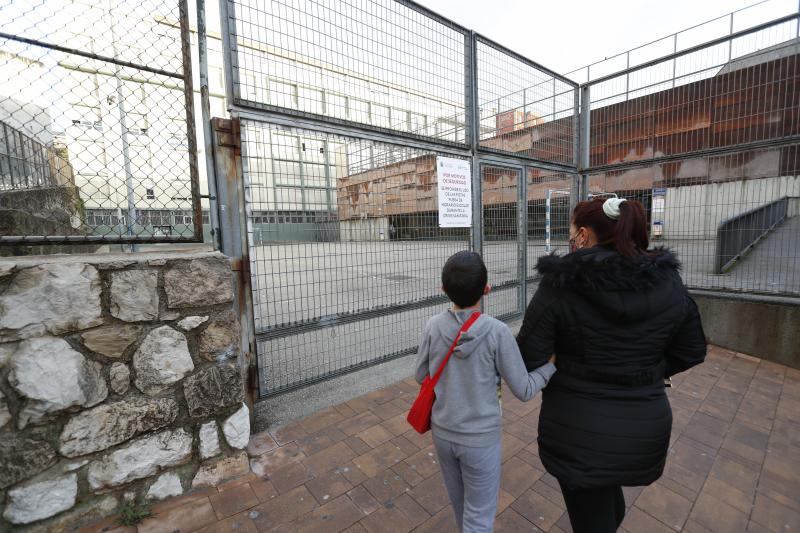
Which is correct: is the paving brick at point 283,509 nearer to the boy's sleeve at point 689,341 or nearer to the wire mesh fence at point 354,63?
the boy's sleeve at point 689,341

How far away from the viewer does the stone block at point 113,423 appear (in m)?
1.88

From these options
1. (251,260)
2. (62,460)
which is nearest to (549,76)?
(251,260)

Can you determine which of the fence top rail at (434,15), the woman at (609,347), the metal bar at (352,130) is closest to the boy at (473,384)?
the woman at (609,347)

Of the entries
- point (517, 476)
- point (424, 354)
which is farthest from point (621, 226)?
point (517, 476)

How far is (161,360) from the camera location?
6.85ft

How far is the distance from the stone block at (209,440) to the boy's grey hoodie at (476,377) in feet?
5.07

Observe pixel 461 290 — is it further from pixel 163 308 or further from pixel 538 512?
pixel 163 308

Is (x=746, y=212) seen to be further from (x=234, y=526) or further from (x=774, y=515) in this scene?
(x=234, y=526)

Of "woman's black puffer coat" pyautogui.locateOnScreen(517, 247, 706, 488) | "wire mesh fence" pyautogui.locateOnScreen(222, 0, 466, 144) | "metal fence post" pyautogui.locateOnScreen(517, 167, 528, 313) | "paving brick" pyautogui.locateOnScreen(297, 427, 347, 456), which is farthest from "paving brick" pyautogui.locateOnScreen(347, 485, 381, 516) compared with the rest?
"metal fence post" pyautogui.locateOnScreen(517, 167, 528, 313)

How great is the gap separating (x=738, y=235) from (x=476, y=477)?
17.0 feet

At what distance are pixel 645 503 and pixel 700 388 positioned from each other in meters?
2.00

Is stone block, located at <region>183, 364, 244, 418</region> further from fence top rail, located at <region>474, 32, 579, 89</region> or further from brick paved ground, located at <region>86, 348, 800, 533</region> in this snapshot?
fence top rail, located at <region>474, 32, 579, 89</region>

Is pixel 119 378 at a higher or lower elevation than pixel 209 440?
higher

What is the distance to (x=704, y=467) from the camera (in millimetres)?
2346
